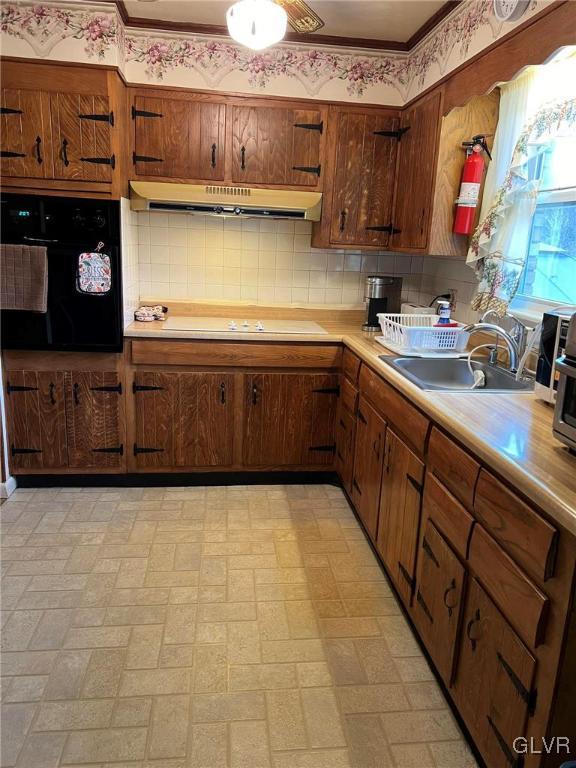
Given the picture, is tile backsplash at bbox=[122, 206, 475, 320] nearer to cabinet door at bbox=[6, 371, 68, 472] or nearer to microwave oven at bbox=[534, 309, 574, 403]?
cabinet door at bbox=[6, 371, 68, 472]

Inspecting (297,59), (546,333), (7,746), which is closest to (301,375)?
(546,333)

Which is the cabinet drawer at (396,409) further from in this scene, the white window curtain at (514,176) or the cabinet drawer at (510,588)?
the white window curtain at (514,176)

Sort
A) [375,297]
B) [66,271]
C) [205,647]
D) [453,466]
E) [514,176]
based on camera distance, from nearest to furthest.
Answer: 1. [453,466]
2. [205,647]
3. [514,176]
4. [66,271]
5. [375,297]

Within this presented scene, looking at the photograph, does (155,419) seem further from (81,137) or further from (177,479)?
(81,137)

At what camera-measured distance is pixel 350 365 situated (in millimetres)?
2947

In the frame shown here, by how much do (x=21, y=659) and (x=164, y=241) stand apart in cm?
243

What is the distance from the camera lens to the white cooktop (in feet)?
10.1

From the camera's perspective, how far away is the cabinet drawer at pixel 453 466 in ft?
5.07

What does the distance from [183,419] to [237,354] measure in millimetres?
493

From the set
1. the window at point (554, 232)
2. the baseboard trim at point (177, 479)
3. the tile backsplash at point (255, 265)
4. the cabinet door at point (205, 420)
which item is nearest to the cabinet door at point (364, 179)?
the tile backsplash at point (255, 265)

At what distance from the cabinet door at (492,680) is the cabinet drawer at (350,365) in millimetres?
1450

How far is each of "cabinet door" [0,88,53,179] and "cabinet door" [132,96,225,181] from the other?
477mm

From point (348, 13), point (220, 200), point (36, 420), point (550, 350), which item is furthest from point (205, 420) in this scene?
point (348, 13)

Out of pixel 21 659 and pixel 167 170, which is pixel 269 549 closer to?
pixel 21 659
